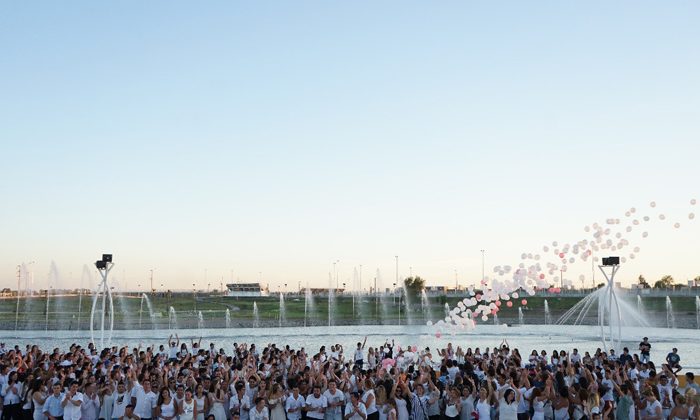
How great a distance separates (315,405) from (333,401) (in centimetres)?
44

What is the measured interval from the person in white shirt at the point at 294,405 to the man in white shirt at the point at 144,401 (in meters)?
2.73

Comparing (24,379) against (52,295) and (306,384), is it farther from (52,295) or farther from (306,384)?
(52,295)

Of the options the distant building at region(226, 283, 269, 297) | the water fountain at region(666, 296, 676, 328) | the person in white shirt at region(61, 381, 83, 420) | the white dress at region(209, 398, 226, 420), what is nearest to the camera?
the person in white shirt at region(61, 381, 83, 420)

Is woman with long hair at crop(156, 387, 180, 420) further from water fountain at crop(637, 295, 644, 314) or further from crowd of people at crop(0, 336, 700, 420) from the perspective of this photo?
water fountain at crop(637, 295, 644, 314)

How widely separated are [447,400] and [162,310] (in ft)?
310

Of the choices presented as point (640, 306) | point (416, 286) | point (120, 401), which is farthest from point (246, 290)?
point (120, 401)

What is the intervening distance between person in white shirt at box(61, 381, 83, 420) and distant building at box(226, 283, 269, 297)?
12626 cm

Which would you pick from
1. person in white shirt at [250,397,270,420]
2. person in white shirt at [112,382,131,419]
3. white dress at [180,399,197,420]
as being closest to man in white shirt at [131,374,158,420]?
person in white shirt at [112,382,131,419]

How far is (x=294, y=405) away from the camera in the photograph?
1350cm

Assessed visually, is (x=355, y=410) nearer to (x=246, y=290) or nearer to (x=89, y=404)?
(x=89, y=404)

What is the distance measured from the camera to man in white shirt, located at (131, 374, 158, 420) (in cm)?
1347

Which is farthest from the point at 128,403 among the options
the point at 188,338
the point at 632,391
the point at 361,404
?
the point at 188,338

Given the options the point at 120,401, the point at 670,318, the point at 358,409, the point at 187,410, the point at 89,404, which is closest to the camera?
the point at 358,409

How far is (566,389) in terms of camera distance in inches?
516
